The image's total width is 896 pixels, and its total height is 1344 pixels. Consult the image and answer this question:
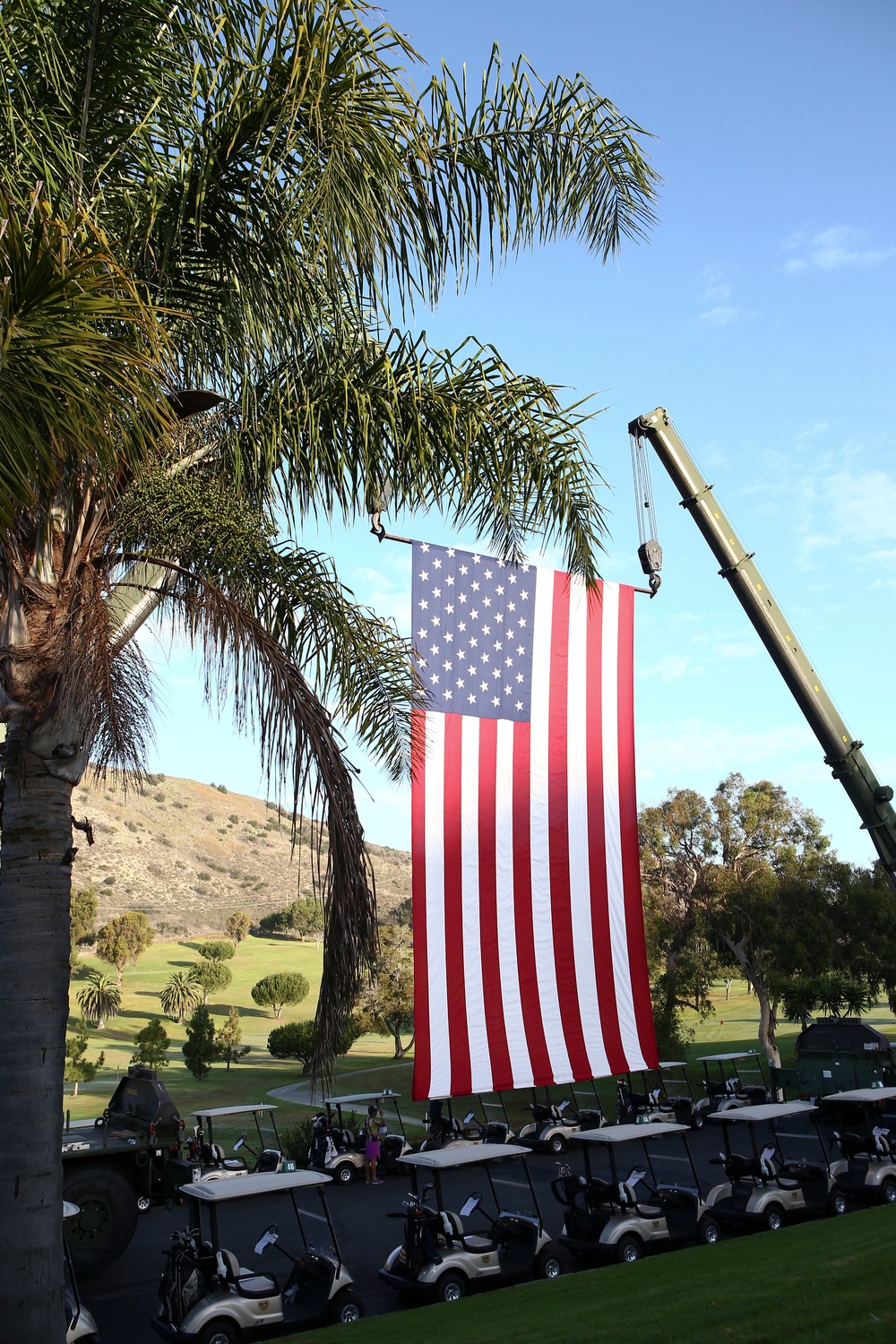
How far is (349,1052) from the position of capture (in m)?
50.8

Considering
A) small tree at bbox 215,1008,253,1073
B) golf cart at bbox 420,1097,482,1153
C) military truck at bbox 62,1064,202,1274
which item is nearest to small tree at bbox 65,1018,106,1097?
small tree at bbox 215,1008,253,1073

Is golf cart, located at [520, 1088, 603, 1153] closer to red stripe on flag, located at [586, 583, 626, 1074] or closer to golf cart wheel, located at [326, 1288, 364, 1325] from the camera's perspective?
red stripe on flag, located at [586, 583, 626, 1074]

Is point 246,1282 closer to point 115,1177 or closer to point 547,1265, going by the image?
point 115,1177

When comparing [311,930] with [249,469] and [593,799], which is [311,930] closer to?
[593,799]

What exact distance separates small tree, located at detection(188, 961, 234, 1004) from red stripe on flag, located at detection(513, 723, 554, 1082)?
151 feet

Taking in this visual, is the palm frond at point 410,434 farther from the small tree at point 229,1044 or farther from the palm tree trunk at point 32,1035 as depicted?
the small tree at point 229,1044

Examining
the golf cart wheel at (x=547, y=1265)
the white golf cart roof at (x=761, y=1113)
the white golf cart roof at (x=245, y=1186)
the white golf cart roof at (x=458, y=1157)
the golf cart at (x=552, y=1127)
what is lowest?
the golf cart at (x=552, y=1127)

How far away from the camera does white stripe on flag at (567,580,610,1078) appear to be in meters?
16.0

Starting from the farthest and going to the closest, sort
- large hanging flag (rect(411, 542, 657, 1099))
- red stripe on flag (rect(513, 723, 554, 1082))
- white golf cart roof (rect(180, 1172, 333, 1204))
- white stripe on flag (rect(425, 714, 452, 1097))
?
red stripe on flag (rect(513, 723, 554, 1082)), large hanging flag (rect(411, 542, 657, 1099)), white stripe on flag (rect(425, 714, 452, 1097)), white golf cart roof (rect(180, 1172, 333, 1204))

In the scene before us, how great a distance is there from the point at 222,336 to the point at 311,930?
3411 inches

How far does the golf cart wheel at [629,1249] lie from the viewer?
44.2 ft

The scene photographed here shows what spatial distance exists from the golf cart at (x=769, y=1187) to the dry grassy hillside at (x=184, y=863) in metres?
63.0

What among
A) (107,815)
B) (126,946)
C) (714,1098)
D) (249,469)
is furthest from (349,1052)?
(107,815)

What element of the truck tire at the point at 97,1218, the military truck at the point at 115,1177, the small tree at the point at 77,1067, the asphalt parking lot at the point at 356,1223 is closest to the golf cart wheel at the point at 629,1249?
the asphalt parking lot at the point at 356,1223
